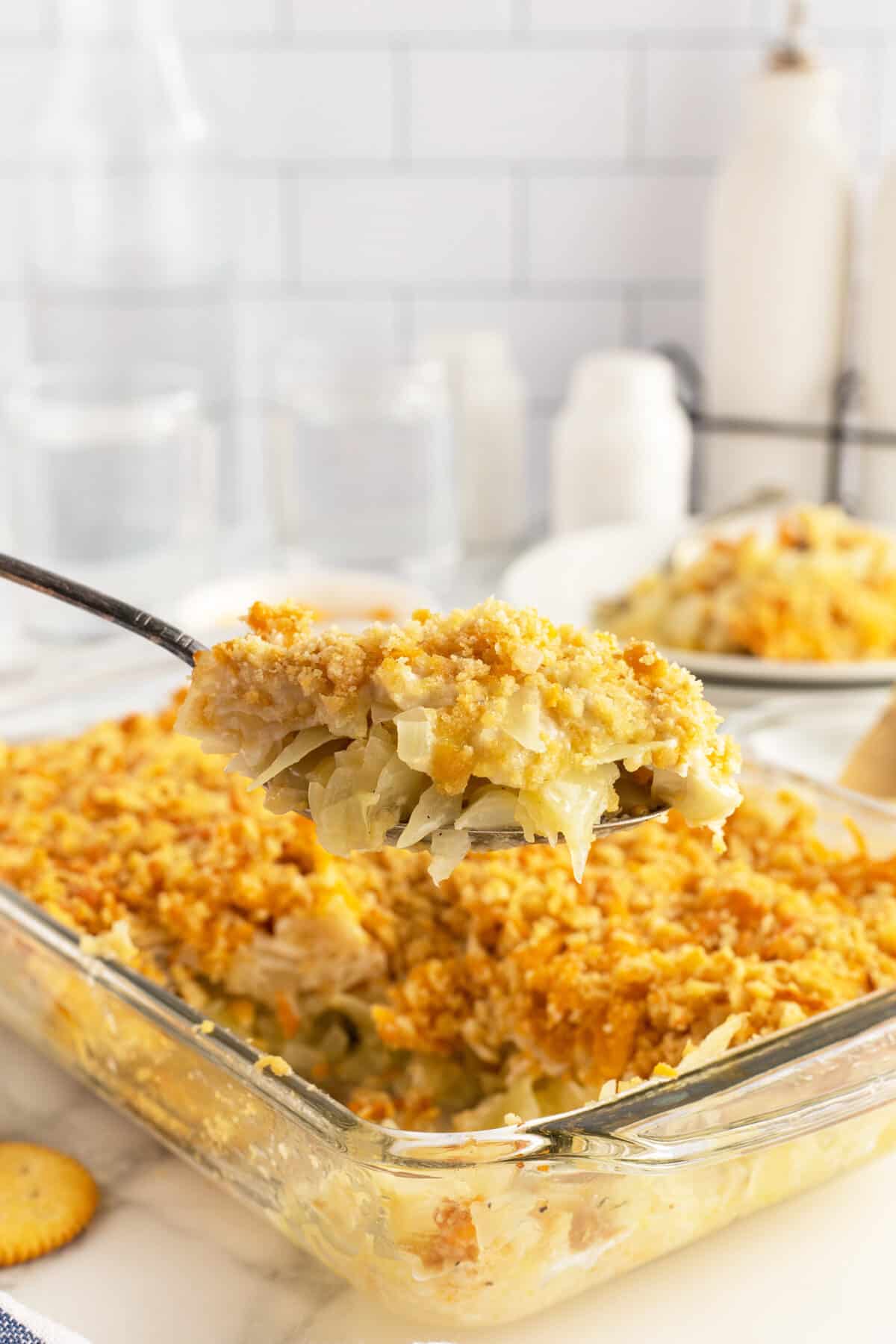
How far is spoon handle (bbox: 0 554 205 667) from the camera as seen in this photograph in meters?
0.88

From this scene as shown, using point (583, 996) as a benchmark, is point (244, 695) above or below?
above

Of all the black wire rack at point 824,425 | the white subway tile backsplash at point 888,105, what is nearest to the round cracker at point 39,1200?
the black wire rack at point 824,425

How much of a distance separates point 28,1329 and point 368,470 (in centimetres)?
172

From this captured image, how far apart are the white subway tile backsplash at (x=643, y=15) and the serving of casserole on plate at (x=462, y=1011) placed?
170 cm

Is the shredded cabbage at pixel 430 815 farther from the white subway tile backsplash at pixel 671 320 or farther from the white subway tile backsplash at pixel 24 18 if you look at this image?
the white subway tile backsplash at pixel 24 18

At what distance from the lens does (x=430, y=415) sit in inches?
94.3

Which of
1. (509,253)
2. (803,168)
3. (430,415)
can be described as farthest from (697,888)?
(509,253)

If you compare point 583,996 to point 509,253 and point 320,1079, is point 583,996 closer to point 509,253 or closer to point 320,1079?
point 320,1079

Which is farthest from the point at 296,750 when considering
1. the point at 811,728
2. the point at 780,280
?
the point at 780,280

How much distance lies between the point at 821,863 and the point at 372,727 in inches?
16.4

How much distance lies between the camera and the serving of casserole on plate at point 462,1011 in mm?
849

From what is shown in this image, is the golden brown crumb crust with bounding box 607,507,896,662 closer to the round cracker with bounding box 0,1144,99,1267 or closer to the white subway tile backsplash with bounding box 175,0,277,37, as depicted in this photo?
the round cracker with bounding box 0,1144,99,1267

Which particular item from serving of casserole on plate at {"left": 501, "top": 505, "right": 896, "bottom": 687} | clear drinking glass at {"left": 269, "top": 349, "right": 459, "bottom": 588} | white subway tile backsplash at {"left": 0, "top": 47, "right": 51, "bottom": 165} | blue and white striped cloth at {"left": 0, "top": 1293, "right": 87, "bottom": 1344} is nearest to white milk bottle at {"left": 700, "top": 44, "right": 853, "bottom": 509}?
serving of casserole on plate at {"left": 501, "top": 505, "right": 896, "bottom": 687}

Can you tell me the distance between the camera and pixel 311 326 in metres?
2.79
